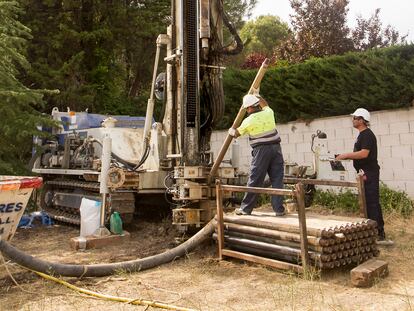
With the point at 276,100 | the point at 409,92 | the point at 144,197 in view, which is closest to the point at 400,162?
→ the point at 409,92

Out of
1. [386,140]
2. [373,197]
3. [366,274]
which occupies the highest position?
[386,140]

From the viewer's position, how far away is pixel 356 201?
941 centimetres

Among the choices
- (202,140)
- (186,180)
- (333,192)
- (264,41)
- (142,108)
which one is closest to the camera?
(186,180)

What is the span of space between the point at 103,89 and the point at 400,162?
9636mm

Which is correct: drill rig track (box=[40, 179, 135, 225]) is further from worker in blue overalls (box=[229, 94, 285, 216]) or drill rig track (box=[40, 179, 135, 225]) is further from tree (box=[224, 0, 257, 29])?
tree (box=[224, 0, 257, 29])

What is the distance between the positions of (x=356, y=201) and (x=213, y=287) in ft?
16.7

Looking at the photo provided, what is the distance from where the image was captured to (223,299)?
471cm

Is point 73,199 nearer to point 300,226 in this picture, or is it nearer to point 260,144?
point 260,144

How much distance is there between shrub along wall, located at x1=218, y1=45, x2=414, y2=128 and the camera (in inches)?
365

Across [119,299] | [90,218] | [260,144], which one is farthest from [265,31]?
[119,299]

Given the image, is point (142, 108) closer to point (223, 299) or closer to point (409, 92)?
point (409, 92)

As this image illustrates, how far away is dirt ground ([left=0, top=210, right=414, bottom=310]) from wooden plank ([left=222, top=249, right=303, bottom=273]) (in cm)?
9

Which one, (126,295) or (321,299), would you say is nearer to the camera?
(321,299)

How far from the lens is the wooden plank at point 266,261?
5258 millimetres
